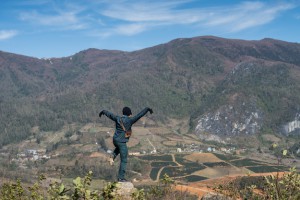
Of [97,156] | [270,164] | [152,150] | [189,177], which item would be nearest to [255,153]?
[270,164]

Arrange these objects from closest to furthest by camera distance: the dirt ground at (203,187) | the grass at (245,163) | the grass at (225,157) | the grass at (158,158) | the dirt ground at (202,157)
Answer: the dirt ground at (203,187) → the grass at (245,163) → the grass at (158,158) → the dirt ground at (202,157) → the grass at (225,157)

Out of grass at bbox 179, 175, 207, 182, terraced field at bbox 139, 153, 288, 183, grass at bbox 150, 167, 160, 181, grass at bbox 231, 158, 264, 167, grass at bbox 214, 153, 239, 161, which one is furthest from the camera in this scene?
grass at bbox 214, 153, 239, 161

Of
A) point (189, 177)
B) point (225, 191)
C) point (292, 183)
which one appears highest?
point (292, 183)

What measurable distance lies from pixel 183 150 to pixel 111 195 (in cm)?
17246

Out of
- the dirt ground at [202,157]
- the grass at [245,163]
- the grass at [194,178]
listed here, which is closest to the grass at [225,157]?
the dirt ground at [202,157]

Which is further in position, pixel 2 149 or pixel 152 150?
pixel 2 149

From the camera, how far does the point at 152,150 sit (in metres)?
175

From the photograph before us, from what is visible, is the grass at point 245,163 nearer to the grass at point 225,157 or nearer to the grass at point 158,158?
the grass at point 225,157

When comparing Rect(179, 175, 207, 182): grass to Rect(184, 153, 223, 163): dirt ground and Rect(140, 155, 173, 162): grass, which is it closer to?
Rect(140, 155, 173, 162): grass

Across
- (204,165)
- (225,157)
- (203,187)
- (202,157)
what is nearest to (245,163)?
(225,157)

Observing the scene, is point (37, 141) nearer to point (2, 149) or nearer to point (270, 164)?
point (2, 149)

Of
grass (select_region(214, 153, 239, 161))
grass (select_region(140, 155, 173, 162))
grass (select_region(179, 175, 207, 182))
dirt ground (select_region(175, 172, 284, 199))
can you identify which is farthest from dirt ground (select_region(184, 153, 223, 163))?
dirt ground (select_region(175, 172, 284, 199))

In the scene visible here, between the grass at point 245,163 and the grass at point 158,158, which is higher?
the grass at point 158,158

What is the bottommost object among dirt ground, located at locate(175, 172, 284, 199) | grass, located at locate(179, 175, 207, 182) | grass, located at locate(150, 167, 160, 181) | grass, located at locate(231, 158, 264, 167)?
grass, located at locate(179, 175, 207, 182)
